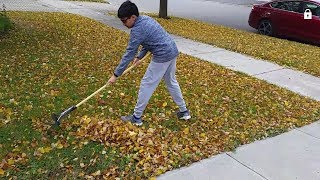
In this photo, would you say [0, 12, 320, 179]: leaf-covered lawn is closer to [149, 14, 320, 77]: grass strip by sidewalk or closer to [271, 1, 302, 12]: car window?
[149, 14, 320, 77]: grass strip by sidewalk

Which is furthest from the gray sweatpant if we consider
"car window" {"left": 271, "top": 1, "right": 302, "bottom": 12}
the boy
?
"car window" {"left": 271, "top": 1, "right": 302, "bottom": 12}

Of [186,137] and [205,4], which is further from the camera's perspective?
[205,4]

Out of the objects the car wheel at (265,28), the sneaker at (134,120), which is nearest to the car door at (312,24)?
the car wheel at (265,28)

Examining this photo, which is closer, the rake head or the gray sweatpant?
the gray sweatpant

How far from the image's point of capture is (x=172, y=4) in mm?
20297

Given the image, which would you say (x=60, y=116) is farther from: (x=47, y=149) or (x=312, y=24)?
(x=312, y=24)

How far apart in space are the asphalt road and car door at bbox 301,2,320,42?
3068 mm

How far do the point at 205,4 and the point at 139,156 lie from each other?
18.8 meters

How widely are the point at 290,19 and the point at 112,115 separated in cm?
810

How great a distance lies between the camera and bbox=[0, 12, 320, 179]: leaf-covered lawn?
3.89 metres

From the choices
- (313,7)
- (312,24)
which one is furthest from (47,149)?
(313,7)

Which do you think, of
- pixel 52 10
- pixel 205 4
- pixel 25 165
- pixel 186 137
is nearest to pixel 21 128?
pixel 25 165

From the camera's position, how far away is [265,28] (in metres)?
12.1

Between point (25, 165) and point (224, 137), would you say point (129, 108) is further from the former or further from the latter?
point (25, 165)
